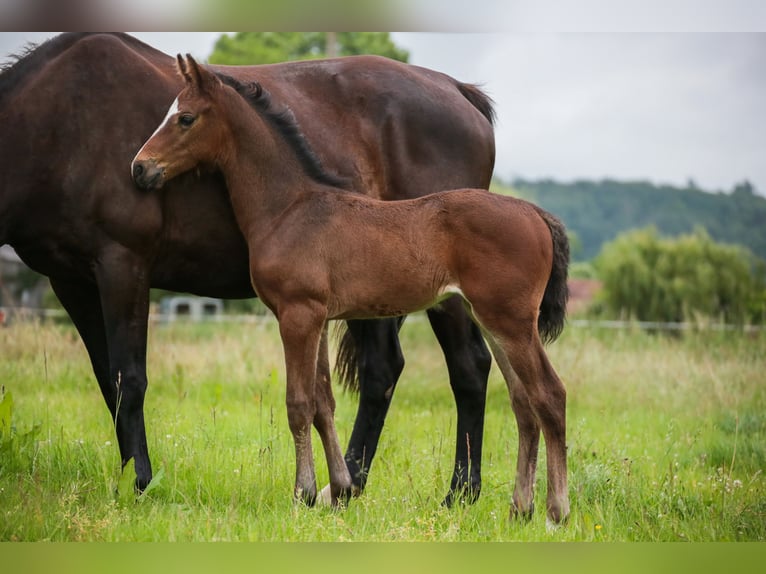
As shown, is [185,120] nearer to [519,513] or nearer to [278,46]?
[519,513]

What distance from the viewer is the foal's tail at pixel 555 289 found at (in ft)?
15.0

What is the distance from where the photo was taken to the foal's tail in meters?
4.57

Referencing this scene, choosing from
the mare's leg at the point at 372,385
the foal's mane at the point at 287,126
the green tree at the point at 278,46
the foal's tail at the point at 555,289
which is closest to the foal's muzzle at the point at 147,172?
the foal's mane at the point at 287,126

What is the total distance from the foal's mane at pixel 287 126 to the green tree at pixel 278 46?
18.0m

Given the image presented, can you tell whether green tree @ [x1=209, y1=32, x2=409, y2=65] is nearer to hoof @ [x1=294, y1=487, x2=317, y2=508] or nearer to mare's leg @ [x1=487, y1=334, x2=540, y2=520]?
mare's leg @ [x1=487, y1=334, x2=540, y2=520]

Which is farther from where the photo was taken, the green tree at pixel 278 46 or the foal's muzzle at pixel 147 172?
the green tree at pixel 278 46

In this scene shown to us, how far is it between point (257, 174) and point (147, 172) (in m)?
0.58

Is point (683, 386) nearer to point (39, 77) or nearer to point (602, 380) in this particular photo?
point (602, 380)

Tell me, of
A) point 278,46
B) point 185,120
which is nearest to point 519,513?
point 185,120

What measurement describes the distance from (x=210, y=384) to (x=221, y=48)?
17.4 meters


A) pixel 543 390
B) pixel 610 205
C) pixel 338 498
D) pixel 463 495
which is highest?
pixel 543 390

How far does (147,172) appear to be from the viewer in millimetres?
4562

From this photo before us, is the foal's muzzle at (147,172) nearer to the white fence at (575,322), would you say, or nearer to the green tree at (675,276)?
the white fence at (575,322)

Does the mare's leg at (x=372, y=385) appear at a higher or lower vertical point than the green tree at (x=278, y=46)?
higher
